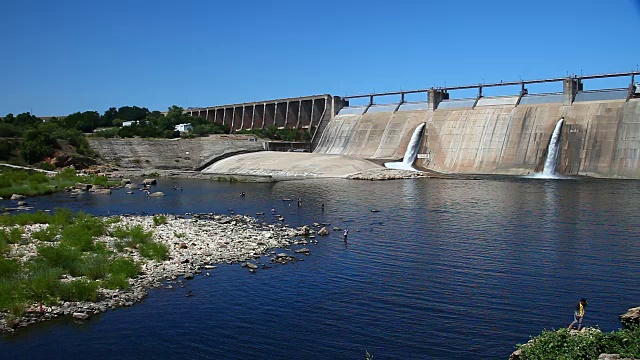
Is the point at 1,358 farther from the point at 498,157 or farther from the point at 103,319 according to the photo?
the point at 498,157

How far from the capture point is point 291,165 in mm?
73500

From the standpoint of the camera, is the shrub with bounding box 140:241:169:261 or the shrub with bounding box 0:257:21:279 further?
the shrub with bounding box 140:241:169:261

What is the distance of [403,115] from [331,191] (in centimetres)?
3290

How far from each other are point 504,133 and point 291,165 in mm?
26070

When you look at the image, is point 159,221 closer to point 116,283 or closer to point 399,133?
point 116,283

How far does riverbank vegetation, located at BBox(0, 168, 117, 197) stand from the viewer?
168 ft

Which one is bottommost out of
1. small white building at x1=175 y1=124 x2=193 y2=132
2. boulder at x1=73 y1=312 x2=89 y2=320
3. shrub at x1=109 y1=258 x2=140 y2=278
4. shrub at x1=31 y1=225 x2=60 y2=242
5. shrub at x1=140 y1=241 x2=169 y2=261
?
boulder at x1=73 y1=312 x2=89 y2=320

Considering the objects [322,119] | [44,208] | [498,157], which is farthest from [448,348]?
[322,119]

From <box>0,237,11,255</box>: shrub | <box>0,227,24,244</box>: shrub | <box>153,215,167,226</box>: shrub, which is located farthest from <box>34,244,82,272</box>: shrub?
<box>153,215,167,226</box>: shrub

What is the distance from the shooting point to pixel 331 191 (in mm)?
53844

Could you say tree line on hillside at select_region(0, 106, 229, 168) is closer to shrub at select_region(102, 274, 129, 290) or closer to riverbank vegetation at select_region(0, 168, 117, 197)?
riverbank vegetation at select_region(0, 168, 117, 197)

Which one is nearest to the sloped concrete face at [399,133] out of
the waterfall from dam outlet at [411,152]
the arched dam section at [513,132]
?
the arched dam section at [513,132]

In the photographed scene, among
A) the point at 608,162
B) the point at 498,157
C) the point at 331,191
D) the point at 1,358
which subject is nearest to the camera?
the point at 1,358

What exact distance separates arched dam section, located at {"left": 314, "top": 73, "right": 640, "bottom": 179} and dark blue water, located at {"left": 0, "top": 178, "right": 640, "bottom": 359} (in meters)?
23.0
